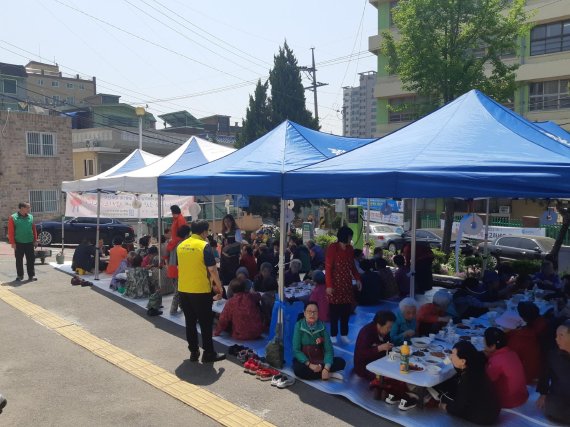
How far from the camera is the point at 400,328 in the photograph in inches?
219

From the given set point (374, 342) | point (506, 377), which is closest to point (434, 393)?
point (506, 377)

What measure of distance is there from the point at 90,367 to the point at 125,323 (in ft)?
6.56

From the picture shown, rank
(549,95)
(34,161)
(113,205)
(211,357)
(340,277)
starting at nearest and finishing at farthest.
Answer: (211,357), (340,277), (113,205), (549,95), (34,161)

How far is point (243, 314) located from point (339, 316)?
1.34 meters

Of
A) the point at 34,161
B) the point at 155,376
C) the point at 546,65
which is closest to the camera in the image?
the point at 155,376

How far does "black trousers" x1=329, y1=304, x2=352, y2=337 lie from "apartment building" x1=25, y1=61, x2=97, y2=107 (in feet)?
196

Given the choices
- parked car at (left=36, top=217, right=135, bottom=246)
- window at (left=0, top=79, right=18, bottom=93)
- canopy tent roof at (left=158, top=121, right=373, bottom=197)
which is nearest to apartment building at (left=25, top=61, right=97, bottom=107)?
window at (left=0, top=79, right=18, bottom=93)

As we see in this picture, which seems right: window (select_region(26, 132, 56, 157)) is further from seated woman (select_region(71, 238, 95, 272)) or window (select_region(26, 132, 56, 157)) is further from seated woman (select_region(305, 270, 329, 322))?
seated woman (select_region(305, 270, 329, 322))

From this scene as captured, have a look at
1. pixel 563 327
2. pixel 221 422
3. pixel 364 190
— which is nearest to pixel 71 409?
pixel 221 422

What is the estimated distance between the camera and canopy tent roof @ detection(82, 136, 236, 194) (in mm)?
9352

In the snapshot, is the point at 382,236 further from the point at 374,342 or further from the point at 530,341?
the point at 374,342

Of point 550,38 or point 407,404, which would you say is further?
point 550,38

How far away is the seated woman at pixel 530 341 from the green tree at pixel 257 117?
26.7m

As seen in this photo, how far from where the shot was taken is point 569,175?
4.55 meters
